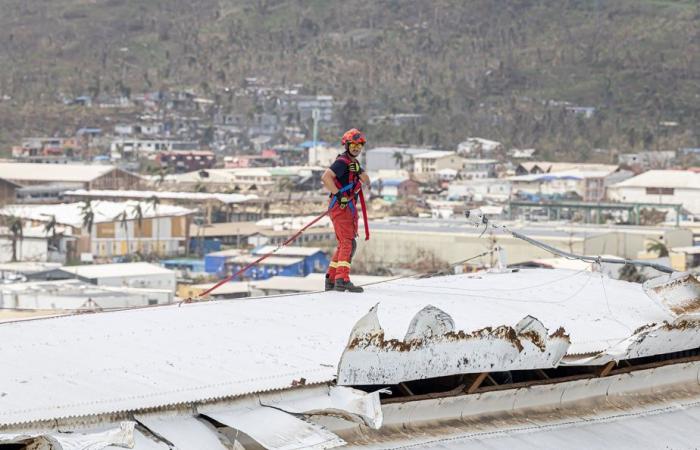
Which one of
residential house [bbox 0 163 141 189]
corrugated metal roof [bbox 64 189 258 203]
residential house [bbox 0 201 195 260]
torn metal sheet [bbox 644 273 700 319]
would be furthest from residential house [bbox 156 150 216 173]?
torn metal sheet [bbox 644 273 700 319]

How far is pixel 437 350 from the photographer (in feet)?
31.9

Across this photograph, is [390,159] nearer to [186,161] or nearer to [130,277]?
[186,161]

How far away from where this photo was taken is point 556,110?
462 ft

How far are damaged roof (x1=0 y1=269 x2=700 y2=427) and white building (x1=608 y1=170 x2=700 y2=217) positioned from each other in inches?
3023

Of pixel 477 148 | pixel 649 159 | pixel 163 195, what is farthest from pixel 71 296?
pixel 477 148

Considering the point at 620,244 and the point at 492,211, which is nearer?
the point at 620,244

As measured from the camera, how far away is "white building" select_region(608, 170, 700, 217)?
8888cm

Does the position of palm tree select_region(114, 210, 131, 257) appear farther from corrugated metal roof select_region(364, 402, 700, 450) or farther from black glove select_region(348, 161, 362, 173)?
corrugated metal roof select_region(364, 402, 700, 450)

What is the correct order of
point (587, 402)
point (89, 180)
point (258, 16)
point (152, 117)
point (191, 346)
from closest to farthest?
point (191, 346) < point (587, 402) < point (89, 180) < point (152, 117) < point (258, 16)

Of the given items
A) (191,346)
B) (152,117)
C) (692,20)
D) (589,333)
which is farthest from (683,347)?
(692,20)

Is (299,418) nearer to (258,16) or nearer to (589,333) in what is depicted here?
(589,333)

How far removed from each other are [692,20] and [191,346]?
542 ft

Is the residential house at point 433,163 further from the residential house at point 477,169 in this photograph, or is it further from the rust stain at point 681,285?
the rust stain at point 681,285

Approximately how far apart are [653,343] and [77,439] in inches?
223
